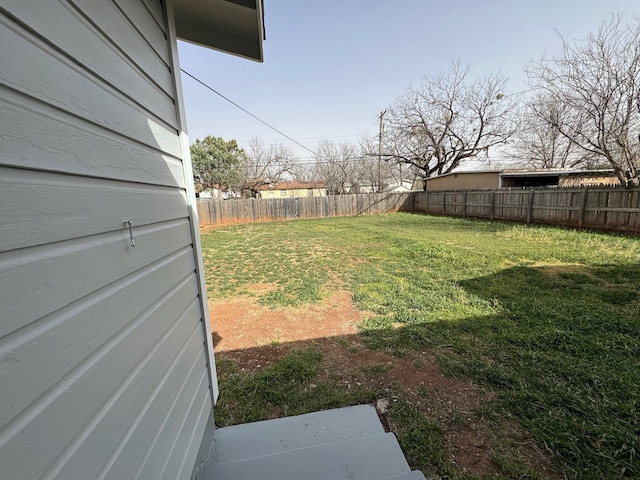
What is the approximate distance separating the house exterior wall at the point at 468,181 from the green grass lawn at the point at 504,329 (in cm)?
732

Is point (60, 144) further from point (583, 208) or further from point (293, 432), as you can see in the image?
point (583, 208)

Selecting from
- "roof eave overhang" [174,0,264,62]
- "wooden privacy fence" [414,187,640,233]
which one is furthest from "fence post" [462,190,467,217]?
"roof eave overhang" [174,0,264,62]

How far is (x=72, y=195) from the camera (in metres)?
0.68

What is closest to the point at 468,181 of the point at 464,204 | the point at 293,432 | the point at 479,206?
the point at 464,204

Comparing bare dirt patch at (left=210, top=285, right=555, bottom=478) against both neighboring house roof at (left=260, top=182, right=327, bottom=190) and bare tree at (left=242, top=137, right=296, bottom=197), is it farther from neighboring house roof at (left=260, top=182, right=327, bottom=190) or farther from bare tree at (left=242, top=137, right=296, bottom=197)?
neighboring house roof at (left=260, top=182, right=327, bottom=190)

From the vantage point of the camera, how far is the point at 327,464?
4.67ft

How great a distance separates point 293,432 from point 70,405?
1453 mm

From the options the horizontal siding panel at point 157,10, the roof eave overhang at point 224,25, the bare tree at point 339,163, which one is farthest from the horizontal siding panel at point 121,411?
the bare tree at point 339,163

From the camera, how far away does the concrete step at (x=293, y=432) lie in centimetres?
164

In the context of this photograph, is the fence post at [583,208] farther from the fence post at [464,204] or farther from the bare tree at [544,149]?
the bare tree at [544,149]

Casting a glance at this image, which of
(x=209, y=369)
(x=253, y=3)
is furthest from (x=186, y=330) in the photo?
(x=253, y=3)

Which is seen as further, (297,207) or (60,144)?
(297,207)

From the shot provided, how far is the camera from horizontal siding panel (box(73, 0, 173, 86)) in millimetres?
830

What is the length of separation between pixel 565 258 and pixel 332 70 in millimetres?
13448
